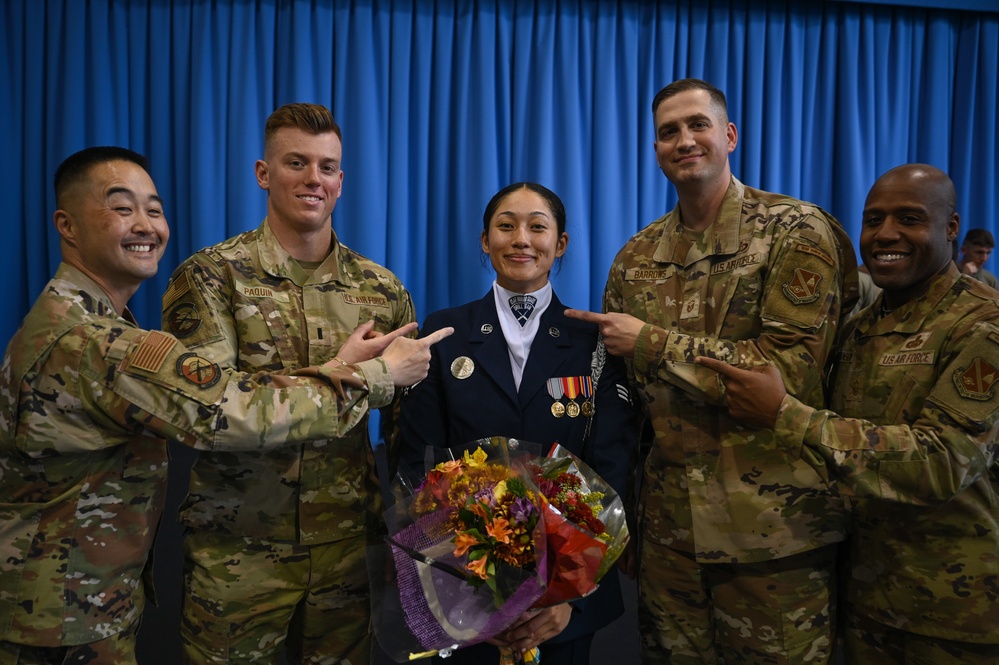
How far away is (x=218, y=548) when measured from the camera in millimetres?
1910

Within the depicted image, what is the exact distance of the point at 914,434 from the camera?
5.37 ft

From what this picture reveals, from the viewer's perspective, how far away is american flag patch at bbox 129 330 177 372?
1.59m

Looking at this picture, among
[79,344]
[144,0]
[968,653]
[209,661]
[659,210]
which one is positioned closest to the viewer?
[79,344]

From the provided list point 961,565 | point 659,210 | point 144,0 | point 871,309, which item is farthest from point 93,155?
point 659,210

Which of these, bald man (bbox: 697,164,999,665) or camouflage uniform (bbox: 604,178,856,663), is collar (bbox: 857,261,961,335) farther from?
camouflage uniform (bbox: 604,178,856,663)

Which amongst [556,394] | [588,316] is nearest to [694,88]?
[588,316]

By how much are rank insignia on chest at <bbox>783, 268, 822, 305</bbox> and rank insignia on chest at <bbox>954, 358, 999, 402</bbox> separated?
36cm

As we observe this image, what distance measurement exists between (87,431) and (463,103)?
10.9 feet

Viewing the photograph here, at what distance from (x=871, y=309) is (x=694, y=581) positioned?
Answer: 85cm

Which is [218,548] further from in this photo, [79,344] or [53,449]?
[79,344]

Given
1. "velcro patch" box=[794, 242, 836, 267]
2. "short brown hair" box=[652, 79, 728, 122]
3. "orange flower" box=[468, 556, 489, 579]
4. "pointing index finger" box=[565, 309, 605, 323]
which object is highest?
"short brown hair" box=[652, 79, 728, 122]

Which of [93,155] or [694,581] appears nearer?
[93,155]

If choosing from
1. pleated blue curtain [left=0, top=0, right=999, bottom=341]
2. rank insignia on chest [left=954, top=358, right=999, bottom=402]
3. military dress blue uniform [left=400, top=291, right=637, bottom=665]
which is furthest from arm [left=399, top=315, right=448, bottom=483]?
pleated blue curtain [left=0, top=0, right=999, bottom=341]

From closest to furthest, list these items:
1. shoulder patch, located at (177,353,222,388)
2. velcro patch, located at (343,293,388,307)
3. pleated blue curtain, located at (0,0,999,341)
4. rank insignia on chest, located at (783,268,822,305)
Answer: shoulder patch, located at (177,353,222,388)
rank insignia on chest, located at (783,268,822,305)
velcro patch, located at (343,293,388,307)
pleated blue curtain, located at (0,0,999,341)
